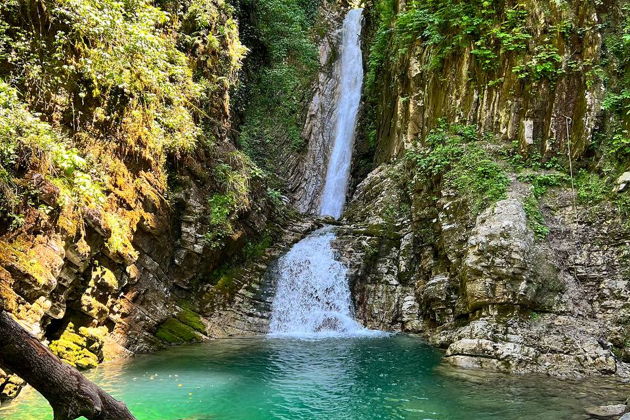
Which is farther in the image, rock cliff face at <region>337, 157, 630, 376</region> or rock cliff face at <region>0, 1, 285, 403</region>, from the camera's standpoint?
rock cliff face at <region>337, 157, 630, 376</region>

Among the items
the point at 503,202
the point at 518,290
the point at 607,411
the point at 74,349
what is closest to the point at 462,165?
the point at 503,202

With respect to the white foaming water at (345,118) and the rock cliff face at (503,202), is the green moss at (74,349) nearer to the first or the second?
the rock cliff face at (503,202)

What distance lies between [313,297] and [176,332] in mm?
4875

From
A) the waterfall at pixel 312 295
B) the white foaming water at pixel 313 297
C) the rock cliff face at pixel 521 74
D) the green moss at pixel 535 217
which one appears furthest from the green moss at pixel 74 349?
the rock cliff face at pixel 521 74

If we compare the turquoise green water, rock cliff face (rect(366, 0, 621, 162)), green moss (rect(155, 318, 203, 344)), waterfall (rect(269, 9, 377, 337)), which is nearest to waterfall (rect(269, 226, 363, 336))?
waterfall (rect(269, 9, 377, 337))

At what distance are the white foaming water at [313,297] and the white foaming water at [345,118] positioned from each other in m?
6.27

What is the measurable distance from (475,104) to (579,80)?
3.27 metres

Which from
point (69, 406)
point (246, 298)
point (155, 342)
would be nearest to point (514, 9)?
point (246, 298)

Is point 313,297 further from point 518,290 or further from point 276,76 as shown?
point 276,76

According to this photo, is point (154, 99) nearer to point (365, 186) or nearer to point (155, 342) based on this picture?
point (155, 342)

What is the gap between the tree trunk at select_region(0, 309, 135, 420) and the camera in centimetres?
277

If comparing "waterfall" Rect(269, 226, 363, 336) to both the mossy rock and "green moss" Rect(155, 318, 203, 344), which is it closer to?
the mossy rock

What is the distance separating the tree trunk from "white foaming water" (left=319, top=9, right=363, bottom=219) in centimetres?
1972

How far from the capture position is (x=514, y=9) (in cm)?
1395
